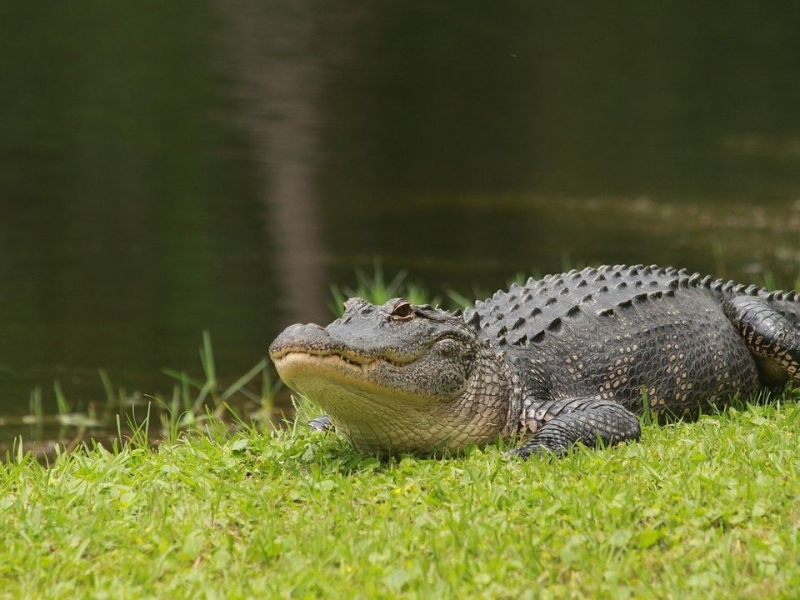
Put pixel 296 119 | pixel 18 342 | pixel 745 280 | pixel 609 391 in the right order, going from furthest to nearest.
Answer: pixel 296 119, pixel 745 280, pixel 18 342, pixel 609 391

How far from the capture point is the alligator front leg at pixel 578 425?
5062mm

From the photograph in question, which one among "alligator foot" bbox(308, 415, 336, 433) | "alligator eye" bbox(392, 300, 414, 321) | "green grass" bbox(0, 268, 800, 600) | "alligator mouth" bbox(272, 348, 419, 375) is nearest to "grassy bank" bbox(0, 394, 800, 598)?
"green grass" bbox(0, 268, 800, 600)

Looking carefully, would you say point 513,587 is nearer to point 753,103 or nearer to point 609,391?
point 609,391

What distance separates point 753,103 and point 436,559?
19403 mm

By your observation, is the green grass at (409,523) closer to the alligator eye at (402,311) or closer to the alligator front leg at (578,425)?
the alligator front leg at (578,425)

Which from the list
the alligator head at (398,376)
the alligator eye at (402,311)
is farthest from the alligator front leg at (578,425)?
the alligator eye at (402,311)

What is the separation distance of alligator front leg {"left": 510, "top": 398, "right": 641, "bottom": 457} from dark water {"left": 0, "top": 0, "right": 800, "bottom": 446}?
4.25 metres

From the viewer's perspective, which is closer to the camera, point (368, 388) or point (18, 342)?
point (368, 388)

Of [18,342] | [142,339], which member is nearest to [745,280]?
[142,339]

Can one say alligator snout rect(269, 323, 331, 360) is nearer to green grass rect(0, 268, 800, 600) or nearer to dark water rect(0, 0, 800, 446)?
green grass rect(0, 268, 800, 600)

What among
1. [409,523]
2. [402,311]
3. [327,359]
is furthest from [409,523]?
[402,311]

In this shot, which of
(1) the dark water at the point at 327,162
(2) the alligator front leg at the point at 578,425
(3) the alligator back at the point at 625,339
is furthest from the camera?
(1) the dark water at the point at 327,162

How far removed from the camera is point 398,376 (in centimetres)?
489

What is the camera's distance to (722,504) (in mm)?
4156
